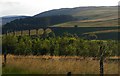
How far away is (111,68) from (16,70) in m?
5.01

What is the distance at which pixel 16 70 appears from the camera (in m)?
15.9

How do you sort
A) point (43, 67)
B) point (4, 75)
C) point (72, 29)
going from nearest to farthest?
point (4, 75)
point (43, 67)
point (72, 29)

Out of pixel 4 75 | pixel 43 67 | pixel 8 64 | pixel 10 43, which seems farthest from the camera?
pixel 10 43

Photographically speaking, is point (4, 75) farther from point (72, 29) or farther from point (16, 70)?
point (72, 29)

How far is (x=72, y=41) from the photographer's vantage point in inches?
2894

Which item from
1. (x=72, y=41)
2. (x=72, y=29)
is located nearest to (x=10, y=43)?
(x=72, y=41)

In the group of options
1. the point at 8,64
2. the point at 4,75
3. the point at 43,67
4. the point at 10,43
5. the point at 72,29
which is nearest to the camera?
the point at 4,75

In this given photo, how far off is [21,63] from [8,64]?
0.74m

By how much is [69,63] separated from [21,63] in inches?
104

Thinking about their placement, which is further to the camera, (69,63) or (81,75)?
(69,63)

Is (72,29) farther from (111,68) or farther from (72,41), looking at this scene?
(111,68)

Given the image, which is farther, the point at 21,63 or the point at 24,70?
the point at 21,63

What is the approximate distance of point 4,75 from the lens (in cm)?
1508

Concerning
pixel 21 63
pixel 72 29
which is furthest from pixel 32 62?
pixel 72 29
